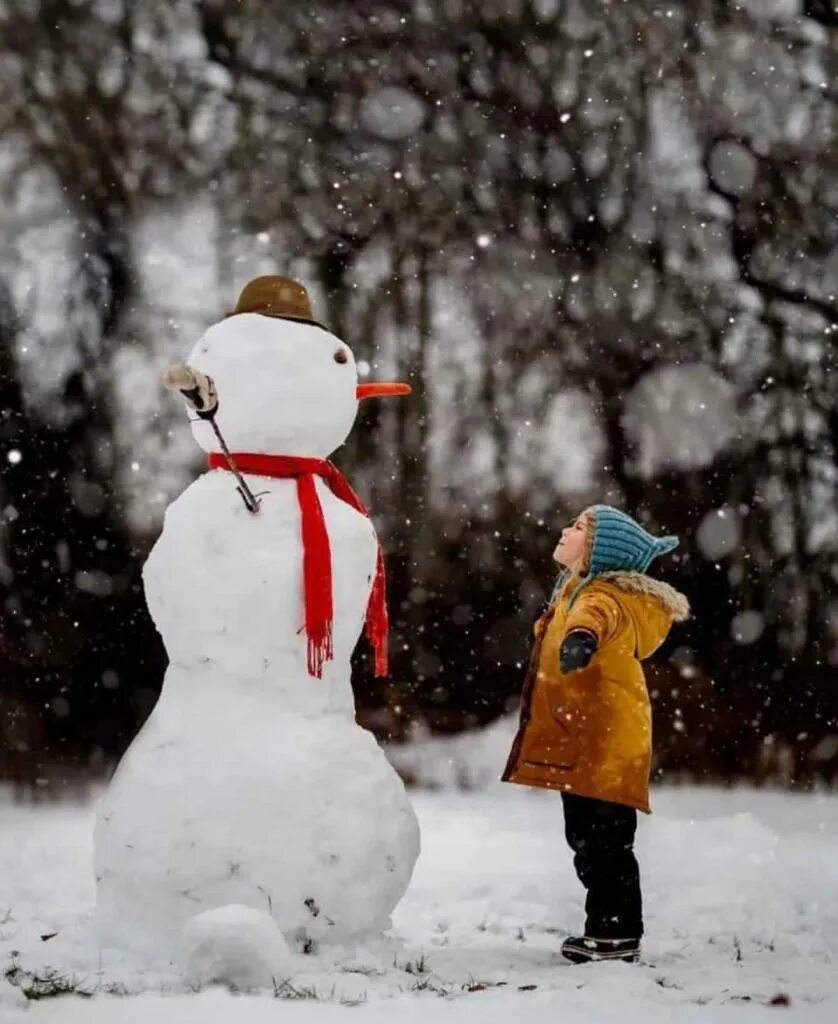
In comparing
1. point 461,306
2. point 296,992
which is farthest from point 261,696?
point 461,306

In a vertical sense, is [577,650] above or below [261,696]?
above

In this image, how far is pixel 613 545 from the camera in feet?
14.4

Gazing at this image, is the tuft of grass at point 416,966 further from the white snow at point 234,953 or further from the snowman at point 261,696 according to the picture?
the white snow at point 234,953

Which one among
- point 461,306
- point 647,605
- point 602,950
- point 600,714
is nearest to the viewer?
point 602,950

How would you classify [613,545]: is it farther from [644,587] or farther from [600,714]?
[600,714]

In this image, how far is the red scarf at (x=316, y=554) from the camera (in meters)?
4.04

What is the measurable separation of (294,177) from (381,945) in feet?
19.3

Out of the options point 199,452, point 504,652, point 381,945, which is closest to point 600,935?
point 381,945

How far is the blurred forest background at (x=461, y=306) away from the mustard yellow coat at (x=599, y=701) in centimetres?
394

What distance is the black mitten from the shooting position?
4.04 meters

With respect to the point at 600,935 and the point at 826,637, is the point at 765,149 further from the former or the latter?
the point at 600,935

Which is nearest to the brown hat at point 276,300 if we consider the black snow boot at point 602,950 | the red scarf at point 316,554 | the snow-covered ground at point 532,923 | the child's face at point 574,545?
the red scarf at point 316,554

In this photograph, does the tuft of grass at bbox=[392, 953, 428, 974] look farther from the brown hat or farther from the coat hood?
the brown hat

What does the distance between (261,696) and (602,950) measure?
1.47 m
